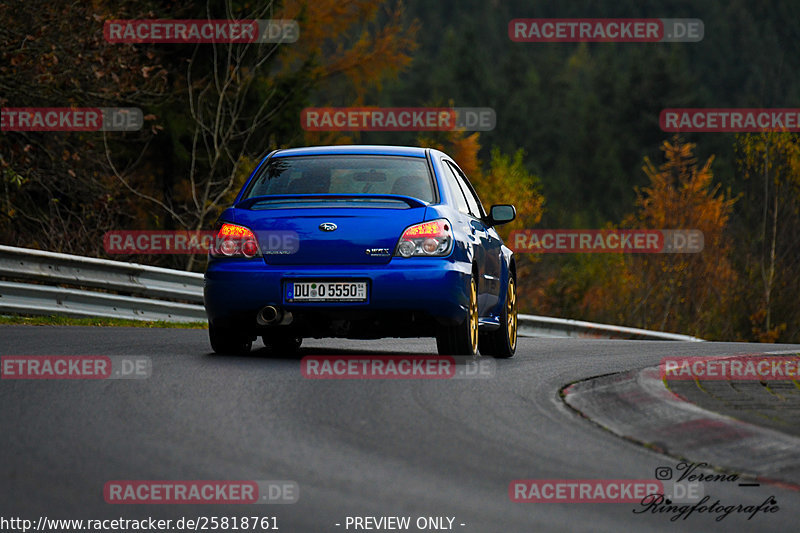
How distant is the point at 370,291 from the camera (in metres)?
9.37

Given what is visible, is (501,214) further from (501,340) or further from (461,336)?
(461,336)

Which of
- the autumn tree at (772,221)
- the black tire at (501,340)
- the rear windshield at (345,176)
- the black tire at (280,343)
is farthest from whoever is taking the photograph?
the autumn tree at (772,221)

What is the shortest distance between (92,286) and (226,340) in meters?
5.99

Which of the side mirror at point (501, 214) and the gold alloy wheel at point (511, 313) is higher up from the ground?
the side mirror at point (501, 214)

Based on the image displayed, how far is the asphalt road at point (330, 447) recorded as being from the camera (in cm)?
503

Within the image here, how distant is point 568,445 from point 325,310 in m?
3.37

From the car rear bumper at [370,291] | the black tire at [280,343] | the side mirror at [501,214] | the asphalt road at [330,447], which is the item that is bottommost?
the black tire at [280,343]

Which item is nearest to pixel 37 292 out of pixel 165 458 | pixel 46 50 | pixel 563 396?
pixel 46 50

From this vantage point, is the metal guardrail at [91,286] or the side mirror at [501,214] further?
the metal guardrail at [91,286]

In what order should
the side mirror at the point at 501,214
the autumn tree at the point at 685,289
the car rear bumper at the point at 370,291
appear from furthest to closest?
1. the autumn tree at the point at 685,289
2. the side mirror at the point at 501,214
3. the car rear bumper at the point at 370,291

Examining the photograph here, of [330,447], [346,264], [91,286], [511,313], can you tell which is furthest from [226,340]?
[91,286]

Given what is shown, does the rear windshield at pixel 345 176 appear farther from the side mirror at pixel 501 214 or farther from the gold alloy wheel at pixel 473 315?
the side mirror at pixel 501 214

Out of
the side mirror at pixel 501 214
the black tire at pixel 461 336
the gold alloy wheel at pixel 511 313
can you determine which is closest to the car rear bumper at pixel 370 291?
the black tire at pixel 461 336

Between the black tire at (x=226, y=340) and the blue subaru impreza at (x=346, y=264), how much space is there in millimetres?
13
